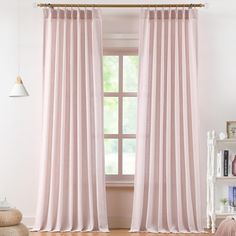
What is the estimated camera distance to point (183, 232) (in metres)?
7.23

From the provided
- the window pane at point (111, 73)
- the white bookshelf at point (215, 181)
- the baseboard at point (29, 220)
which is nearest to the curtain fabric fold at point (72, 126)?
the baseboard at point (29, 220)

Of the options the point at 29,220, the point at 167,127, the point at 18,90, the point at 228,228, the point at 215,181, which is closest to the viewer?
the point at 228,228

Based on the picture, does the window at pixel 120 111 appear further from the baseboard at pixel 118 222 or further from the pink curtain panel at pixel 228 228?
the pink curtain panel at pixel 228 228

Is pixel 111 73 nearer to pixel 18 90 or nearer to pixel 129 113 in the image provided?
pixel 129 113

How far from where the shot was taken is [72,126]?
734 cm

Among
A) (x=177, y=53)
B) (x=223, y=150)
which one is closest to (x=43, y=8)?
(x=177, y=53)

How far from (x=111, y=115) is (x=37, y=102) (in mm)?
Answer: 964

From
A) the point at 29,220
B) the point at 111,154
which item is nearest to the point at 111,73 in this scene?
the point at 111,154

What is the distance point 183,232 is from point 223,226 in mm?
1797

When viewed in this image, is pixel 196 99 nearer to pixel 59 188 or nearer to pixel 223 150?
pixel 223 150

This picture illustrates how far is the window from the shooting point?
775cm

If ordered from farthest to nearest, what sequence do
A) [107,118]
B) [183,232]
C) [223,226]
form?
1. [107,118]
2. [183,232]
3. [223,226]

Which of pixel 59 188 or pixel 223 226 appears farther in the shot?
pixel 59 188

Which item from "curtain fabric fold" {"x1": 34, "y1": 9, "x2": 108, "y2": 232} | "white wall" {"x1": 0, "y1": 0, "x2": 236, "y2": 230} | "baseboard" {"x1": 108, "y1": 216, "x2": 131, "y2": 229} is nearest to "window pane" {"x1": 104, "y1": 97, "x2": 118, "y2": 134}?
"curtain fabric fold" {"x1": 34, "y1": 9, "x2": 108, "y2": 232}
